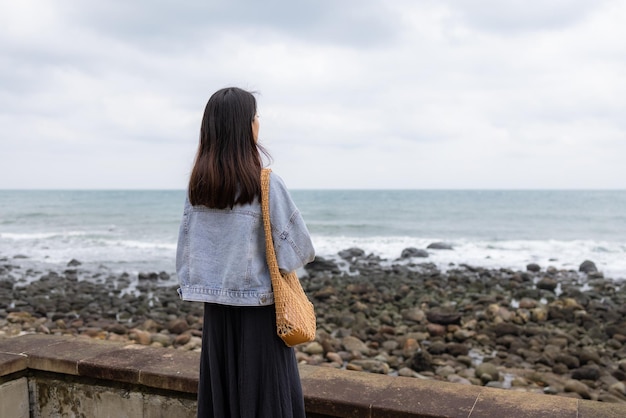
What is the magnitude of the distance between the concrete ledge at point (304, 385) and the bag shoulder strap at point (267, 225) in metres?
0.87

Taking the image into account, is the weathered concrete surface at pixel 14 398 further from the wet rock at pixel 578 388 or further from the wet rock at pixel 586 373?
the wet rock at pixel 586 373

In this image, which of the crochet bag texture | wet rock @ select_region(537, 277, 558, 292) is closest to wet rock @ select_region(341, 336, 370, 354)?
the crochet bag texture

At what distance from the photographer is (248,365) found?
2.12 m

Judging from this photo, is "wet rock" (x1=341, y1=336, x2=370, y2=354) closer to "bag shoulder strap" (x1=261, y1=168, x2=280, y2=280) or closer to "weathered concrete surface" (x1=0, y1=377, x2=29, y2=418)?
"weathered concrete surface" (x1=0, y1=377, x2=29, y2=418)

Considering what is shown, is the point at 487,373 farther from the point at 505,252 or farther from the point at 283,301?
the point at 505,252

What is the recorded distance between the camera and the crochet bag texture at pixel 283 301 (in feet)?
6.63

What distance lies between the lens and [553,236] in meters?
28.8

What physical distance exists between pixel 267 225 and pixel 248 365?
0.53m

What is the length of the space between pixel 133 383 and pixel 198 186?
4.62ft

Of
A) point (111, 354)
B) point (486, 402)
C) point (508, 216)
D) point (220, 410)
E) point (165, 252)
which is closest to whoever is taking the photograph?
point (220, 410)

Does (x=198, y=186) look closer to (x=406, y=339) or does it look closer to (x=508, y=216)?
(x=406, y=339)

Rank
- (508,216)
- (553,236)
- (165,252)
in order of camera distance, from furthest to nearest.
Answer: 1. (508,216)
2. (553,236)
3. (165,252)

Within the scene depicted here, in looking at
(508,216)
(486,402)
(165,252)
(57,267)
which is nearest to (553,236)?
(508,216)

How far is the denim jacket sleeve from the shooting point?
6.66ft
